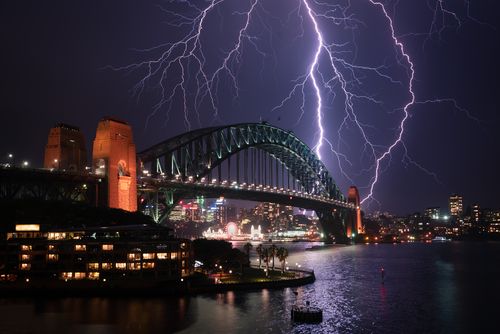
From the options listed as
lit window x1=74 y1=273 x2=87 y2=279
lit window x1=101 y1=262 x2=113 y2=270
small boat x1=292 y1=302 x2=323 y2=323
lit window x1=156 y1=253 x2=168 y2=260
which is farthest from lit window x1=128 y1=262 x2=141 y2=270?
small boat x1=292 y1=302 x2=323 y2=323

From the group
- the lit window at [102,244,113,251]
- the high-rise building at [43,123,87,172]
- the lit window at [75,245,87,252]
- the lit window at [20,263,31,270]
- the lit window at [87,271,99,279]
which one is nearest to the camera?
the lit window at [87,271,99,279]

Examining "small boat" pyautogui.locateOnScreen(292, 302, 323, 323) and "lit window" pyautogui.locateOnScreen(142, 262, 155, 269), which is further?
"lit window" pyautogui.locateOnScreen(142, 262, 155, 269)

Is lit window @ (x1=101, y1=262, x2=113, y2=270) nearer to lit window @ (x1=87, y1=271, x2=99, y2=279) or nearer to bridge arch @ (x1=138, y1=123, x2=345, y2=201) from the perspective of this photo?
lit window @ (x1=87, y1=271, x2=99, y2=279)

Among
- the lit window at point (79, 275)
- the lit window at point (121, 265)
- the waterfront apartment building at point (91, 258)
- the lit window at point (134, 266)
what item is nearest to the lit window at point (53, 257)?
the waterfront apartment building at point (91, 258)

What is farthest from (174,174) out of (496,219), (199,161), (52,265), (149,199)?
(496,219)

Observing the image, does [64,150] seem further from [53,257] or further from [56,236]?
[53,257]

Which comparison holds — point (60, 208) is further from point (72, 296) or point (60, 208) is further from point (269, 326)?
point (269, 326)

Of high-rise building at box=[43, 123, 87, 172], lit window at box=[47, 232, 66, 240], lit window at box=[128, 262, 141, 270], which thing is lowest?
lit window at box=[128, 262, 141, 270]

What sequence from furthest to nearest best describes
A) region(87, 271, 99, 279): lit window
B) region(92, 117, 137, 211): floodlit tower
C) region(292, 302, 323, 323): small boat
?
region(92, 117, 137, 211): floodlit tower → region(87, 271, 99, 279): lit window → region(292, 302, 323, 323): small boat
